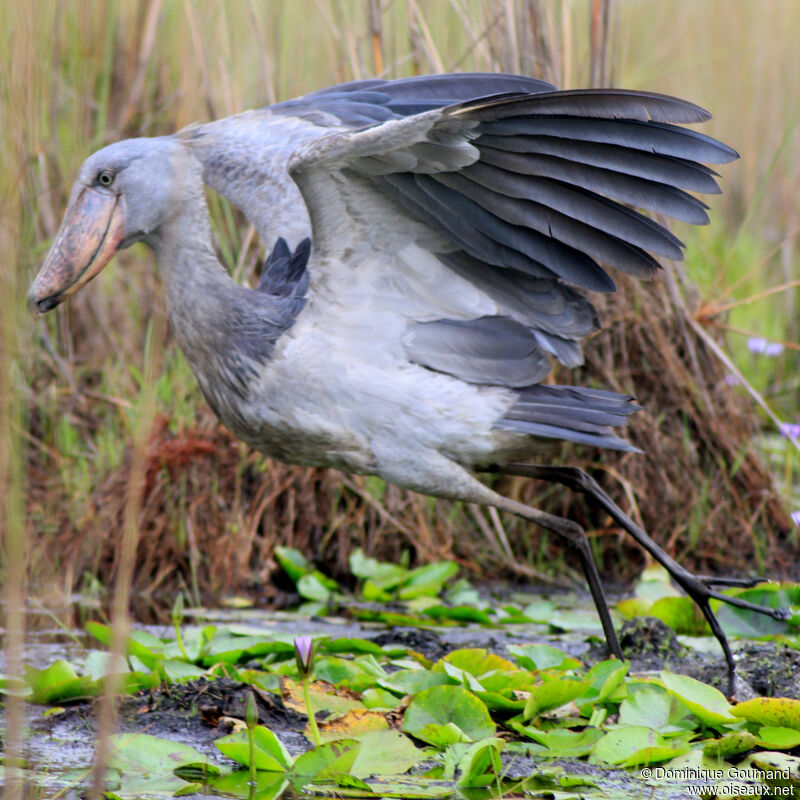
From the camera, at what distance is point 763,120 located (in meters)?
6.31

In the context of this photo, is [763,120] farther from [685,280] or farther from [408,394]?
[408,394]

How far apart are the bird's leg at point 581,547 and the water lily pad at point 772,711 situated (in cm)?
66

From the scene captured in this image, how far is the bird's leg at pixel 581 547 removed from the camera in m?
2.99

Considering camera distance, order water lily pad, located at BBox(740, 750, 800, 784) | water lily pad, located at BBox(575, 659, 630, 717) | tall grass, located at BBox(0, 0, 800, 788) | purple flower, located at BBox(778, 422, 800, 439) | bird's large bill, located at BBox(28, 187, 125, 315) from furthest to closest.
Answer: tall grass, located at BBox(0, 0, 800, 788) → purple flower, located at BBox(778, 422, 800, 439) → bird's large bill, located at BBox(28, 187, 125, 315) → water lily pad, located at BBox(575, 659, 630, 717) → water lily pad, located at BBox(740, 750, 800, 784)

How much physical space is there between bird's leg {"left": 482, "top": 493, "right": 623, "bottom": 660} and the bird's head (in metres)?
1.19

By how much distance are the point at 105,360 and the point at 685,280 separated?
2.13m

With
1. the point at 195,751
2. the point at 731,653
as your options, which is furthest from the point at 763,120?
the point at 195,751

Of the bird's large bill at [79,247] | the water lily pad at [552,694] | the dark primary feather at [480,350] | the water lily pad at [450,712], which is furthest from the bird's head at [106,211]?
the water lily pad at [552,694]

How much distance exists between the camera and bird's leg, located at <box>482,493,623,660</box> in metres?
2.99

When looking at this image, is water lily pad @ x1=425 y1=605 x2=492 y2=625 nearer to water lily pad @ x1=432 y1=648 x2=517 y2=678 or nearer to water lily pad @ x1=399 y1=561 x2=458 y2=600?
water lily pad @ x1=399 y1=561 x2=458 y2=600

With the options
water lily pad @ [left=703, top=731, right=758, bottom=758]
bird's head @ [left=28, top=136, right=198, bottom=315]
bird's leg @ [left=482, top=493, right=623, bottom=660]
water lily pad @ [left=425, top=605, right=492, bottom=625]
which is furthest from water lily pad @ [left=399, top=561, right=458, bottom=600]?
water lily pad @ [left=703, top=731, right=758, bottom=758]

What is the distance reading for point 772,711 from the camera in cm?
231

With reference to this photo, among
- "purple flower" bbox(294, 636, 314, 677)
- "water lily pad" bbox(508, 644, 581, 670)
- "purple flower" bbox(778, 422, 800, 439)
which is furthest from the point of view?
"purple flower" bbox(778, 422, 800, 439)

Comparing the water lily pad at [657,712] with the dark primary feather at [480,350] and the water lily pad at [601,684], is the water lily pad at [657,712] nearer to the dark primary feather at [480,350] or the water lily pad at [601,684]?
the water lily pad at [601,684]
